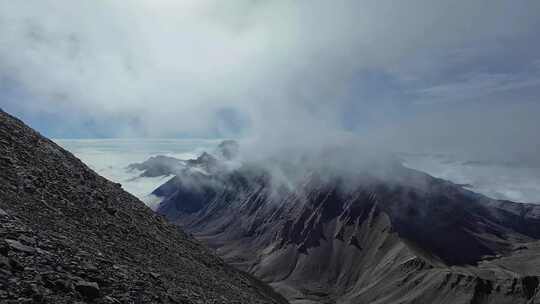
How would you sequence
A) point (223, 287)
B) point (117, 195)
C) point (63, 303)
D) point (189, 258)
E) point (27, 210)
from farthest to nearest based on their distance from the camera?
1. point (117, 195)
2. point (189, 258)
3. point (223, 287)
4. point (27, 210)
5. point (63, 303)

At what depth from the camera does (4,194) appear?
3862 cm

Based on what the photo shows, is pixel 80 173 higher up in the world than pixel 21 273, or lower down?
higher up

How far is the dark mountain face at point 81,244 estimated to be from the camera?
2639 cm

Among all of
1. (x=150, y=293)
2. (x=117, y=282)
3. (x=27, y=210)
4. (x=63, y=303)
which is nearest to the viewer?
(x=63, y=303)

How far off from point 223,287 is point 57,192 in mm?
23256

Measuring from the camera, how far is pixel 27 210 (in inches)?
1512

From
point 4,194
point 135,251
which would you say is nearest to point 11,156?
point 4,194

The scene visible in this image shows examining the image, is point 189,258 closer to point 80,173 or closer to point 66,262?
point 80,173

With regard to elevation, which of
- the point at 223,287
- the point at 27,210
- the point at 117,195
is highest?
the point at 117,195

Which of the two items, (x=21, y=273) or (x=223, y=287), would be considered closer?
(x=21, y=273)

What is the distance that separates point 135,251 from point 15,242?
21.2 metres

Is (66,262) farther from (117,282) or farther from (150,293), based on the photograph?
(150,293)

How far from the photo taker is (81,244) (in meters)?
36.8

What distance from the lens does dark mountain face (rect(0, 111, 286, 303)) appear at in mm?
26391
